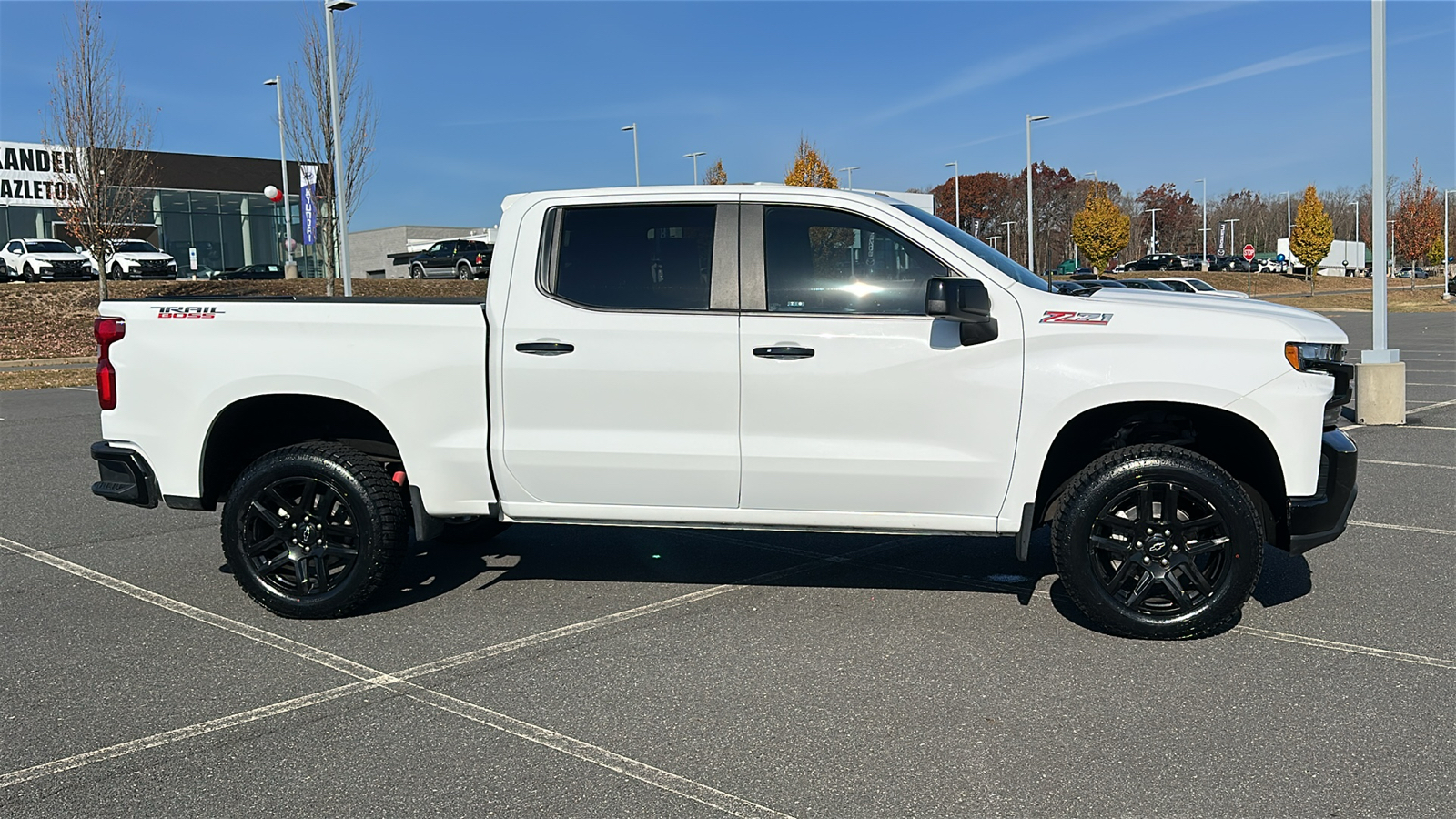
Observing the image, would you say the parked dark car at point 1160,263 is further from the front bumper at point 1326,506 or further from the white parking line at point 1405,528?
the front bumper at point 1326,506

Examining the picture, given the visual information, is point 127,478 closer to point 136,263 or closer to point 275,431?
point 275,431

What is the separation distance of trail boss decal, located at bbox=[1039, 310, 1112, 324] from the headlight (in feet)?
2.44

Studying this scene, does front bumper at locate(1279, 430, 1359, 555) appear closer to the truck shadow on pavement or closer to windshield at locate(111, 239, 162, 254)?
the truck shadow on pavement

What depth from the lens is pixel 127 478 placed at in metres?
5.74

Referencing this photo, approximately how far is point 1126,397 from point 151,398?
4472 mm

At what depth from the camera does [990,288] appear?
5105 mm

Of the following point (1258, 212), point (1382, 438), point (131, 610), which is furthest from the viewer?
point (1258, 212)

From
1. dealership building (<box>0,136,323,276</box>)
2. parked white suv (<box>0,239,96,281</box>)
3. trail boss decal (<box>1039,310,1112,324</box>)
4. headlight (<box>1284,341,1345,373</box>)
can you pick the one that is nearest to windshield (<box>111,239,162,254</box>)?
parked white suv (<box>0,239,96,281</box>)

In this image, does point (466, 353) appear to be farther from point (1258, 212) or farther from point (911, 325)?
point (1258, 212)

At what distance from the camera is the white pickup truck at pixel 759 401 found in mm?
5000

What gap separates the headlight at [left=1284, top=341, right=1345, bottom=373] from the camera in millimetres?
4918

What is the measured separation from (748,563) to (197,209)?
52246 millimetres

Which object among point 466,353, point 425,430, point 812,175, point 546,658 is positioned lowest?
point 546,658

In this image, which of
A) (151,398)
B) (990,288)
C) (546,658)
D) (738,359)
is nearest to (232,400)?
(151,398)
